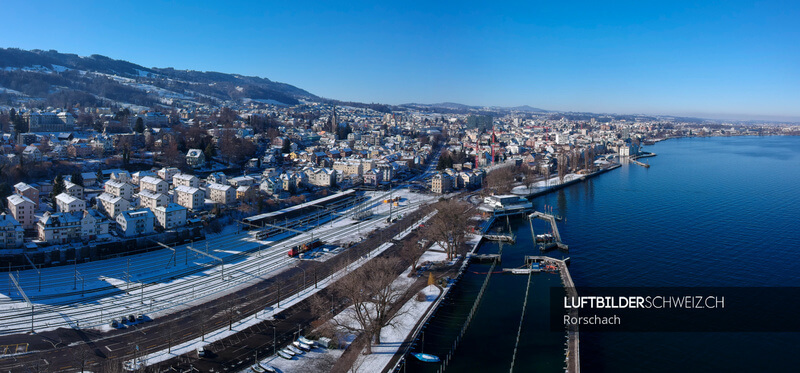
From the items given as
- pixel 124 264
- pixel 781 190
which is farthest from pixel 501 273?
pixel 781 190

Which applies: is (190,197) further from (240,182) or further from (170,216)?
(240,182)

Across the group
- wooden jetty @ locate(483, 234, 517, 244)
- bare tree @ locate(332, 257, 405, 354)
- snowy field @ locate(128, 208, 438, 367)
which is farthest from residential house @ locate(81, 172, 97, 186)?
wooden jetty @ locate(483, 234, 517, 244)

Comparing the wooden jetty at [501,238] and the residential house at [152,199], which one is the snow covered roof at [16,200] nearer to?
the residential house at [152,199]

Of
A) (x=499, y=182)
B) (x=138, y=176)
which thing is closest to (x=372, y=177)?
(x=499, y=182)

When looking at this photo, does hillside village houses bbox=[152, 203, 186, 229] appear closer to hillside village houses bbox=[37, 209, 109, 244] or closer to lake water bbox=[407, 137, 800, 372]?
hillside village houses bbox=[37, 209, 109, 244]

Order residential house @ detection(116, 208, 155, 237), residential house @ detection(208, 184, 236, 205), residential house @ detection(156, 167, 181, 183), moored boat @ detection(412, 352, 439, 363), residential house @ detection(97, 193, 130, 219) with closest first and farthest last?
moored boat @ detection(412, 352, 439, 363) < residential house @ detection(116, 208, 155, 237) < residential house @ detection(97, 193, 130, 219) < residential house @ detection(208, 184, 236, 205) < residential house @ detection(156, 167, 181, 183)

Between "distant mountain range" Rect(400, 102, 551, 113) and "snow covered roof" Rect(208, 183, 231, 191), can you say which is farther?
"distant mountain range" Rect(400, 102, 551, 113)
